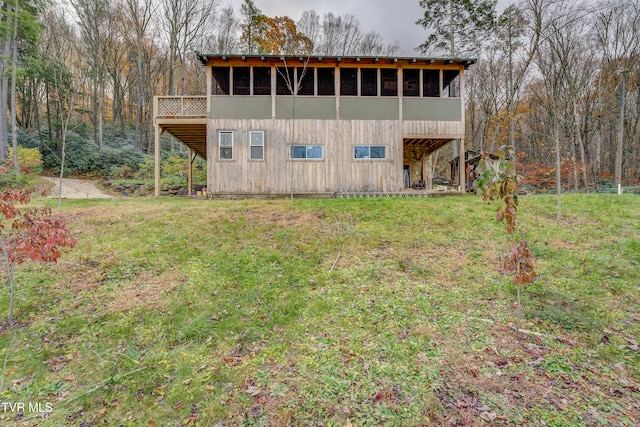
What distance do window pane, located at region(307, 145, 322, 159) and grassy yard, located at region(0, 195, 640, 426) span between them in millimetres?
6776

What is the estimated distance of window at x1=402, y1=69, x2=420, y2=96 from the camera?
14.5m

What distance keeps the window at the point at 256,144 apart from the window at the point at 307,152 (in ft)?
5.12

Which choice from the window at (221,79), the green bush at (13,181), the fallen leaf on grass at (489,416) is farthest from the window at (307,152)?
the green bush at (13,181)

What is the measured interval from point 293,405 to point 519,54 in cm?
2712

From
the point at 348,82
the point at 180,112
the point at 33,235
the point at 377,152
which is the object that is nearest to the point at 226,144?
the point at 180,112

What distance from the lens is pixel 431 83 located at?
48.9ft

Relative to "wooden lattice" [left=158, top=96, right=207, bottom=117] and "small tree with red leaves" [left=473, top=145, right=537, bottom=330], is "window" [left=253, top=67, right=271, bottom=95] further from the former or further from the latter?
"small tree with red leaves" [left=473, top=145, right=537, bottom=330]

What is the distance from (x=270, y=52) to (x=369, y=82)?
13.3 m

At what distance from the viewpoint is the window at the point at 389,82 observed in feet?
47.4

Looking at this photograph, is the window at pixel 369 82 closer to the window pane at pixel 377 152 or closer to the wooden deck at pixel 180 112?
the window pane at pixel 377 152

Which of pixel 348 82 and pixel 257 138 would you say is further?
pixel 348 82

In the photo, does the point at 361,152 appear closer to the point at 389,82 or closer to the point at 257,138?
the point at 389,82

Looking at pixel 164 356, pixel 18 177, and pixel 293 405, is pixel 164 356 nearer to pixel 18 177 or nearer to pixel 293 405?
pixel 293 405

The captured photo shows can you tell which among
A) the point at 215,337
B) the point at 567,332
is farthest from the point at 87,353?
the point at 567,332
